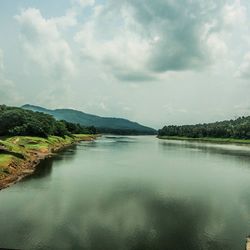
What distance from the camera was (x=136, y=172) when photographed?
64.8 meters

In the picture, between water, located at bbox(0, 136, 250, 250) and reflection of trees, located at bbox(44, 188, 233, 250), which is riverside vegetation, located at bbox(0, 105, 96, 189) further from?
reflection of trees, located at bbox(44, 188, 233, 250)

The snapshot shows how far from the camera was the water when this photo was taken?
26391mm

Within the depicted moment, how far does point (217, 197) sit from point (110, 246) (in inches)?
914

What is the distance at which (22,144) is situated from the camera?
97.6m

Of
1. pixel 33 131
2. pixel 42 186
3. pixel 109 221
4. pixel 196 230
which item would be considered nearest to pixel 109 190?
pixel 42 186

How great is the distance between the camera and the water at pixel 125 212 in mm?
26391

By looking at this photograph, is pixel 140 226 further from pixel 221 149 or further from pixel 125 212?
pixel 221 149

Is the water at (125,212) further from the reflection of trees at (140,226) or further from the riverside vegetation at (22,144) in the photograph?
the riverside vegetation at (22,144)

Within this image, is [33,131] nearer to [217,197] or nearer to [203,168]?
[203,168]

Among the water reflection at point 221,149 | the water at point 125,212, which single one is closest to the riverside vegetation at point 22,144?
the water at point 125,212

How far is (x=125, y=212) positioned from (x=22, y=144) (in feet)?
234

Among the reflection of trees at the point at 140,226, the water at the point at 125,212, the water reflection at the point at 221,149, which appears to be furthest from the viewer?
the water reflection at the point at 221,149

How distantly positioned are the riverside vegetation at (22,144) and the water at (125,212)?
542cm

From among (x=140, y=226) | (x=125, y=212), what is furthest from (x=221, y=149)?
(x=140, y=226)
